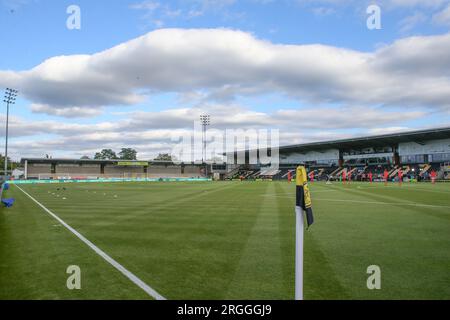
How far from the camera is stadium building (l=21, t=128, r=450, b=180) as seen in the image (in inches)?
2623

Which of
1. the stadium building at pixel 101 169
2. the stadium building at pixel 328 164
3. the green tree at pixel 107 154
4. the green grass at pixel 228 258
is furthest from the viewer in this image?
the green tree at pixel 107 154

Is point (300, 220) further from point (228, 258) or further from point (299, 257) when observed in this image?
point (228, 258)

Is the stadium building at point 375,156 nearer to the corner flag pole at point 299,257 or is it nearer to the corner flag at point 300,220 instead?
the corner flag at point 300,220

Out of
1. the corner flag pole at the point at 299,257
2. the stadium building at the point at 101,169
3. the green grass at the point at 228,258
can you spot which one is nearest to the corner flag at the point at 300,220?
the corner flag pole at the point at 299,257

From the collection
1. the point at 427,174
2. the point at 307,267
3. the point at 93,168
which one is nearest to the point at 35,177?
the point at 93,168

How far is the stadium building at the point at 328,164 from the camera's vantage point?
2623 inches

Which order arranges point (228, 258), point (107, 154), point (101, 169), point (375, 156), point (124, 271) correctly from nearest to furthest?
point (124, 271) → point (228, 258) → point (375, 156) → point (101, 169) → point (107, 154)

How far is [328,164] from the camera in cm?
9006

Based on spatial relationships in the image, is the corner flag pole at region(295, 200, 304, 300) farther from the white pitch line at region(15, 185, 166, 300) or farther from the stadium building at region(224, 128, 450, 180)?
the stadium building at region(224, 128, 450, 180)

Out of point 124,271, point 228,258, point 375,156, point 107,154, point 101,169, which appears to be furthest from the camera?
point 107,154

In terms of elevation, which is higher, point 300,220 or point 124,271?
point 300,220

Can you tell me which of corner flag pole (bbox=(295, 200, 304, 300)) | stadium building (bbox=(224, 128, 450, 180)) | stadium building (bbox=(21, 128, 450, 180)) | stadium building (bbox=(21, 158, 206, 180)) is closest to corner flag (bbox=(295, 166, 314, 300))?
corner flag pole (bbox=(295, 200, 304, 300))

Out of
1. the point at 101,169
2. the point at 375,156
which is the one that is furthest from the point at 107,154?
the point at 375,156
